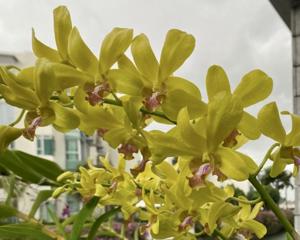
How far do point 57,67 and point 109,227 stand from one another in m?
0.47

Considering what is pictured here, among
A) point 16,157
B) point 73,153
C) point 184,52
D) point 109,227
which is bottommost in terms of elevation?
point 73,153

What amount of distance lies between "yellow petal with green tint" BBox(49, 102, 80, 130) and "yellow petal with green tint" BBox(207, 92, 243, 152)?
8 centimetres

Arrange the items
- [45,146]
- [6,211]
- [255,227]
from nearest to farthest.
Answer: [255,227], [6,211], [45,146]

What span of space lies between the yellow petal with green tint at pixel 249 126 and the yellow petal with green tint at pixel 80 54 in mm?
91

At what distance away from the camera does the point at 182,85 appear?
28 cm

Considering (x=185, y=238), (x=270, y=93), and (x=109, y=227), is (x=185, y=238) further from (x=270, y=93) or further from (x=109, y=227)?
(x=109, y=227)

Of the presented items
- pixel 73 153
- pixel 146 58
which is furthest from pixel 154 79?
pixel 73 153

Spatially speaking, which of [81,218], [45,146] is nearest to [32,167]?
[81,218]

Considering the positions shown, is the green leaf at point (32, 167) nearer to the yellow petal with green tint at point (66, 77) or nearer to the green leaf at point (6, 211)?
the green leaf at point (6, 211)

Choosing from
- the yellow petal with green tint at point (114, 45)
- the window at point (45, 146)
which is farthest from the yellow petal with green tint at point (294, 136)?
the window at point (45, 146)

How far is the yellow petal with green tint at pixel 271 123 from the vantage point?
26 cm

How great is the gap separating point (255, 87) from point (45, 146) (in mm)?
15059

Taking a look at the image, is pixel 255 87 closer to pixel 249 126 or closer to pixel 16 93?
pixel 249 126

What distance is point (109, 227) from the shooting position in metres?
0.70
